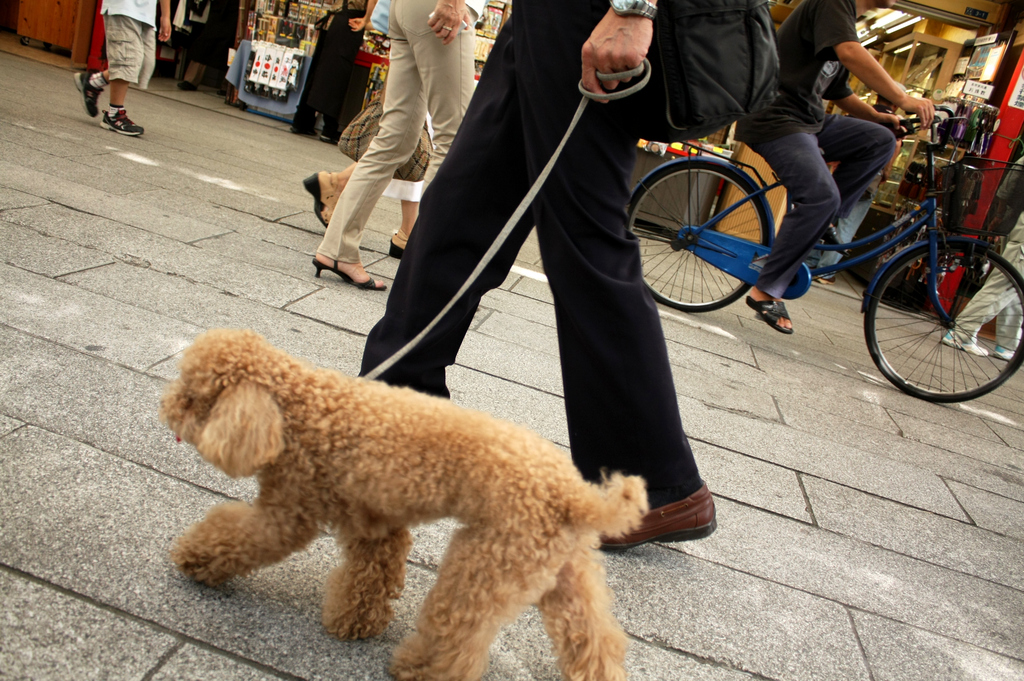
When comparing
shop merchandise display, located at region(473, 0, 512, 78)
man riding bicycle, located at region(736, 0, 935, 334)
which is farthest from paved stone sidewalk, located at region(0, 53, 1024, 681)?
shop merchandise display, located at region(473, 0, 512, 78)

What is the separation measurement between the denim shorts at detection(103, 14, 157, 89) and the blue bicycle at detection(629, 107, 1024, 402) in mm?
4370

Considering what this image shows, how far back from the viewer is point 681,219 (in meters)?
5.02

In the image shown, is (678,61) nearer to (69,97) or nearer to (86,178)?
(86,178)

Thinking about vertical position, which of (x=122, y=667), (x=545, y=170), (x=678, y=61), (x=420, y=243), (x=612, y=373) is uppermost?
(x=678, y=61)

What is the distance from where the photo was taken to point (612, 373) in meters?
1.81

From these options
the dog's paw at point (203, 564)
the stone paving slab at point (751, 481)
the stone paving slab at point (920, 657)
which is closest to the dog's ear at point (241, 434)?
the dog's paw at point (203, 564)

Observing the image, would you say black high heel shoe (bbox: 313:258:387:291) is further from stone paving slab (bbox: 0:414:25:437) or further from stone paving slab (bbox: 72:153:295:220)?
stone paving slab (bbox: 0:414:25:437)

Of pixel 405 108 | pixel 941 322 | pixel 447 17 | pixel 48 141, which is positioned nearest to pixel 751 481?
pixel 447 17

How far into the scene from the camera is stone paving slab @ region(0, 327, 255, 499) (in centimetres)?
185

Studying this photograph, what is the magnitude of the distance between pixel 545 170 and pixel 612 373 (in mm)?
541

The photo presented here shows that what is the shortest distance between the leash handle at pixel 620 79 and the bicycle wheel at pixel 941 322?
3307 mm

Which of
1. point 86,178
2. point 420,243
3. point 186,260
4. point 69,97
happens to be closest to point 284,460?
point 420,243

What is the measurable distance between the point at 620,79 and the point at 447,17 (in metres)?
1.40

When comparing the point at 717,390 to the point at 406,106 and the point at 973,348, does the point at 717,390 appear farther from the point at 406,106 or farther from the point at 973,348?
the point at 973,348
